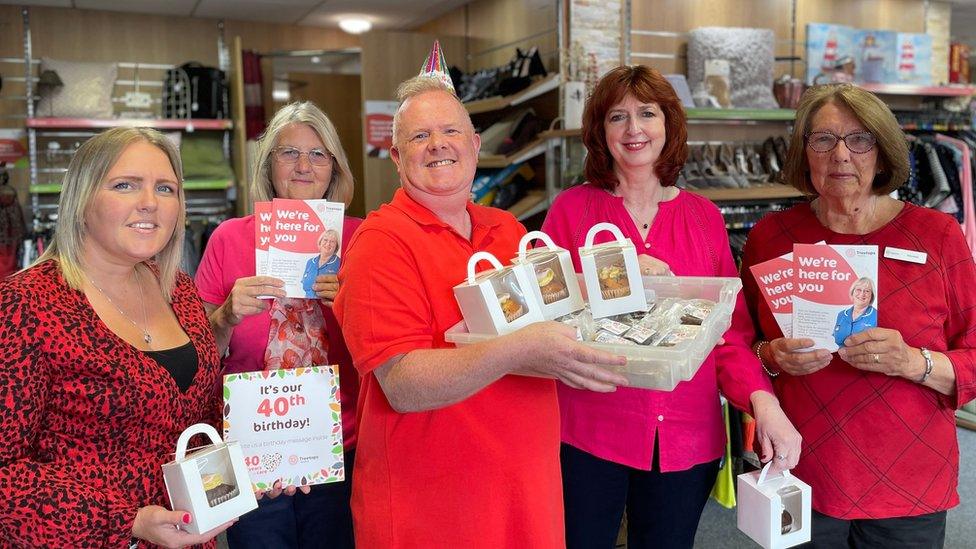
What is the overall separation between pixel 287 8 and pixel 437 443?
6938 millimetres

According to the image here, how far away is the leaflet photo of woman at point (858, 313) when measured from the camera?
66.1 inches

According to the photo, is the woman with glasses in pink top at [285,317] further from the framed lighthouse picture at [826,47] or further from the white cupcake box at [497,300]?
the framed lighthouse picture at [826,47]

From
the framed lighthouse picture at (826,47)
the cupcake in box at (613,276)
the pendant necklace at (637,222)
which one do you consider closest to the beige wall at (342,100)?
the framed lighthouse picture at (826,47)

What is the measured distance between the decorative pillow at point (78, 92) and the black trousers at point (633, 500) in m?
6.07

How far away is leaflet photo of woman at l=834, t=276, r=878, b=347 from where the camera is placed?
168 cm

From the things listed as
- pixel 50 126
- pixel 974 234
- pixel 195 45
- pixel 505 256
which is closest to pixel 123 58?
pixel 195 45

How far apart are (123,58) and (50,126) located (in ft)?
4.76

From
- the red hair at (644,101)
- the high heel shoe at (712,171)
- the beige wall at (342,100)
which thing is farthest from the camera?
the beige wall at (342,100)

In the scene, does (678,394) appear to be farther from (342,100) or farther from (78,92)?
(342,100)

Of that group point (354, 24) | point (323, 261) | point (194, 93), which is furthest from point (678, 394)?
point (354, 24)

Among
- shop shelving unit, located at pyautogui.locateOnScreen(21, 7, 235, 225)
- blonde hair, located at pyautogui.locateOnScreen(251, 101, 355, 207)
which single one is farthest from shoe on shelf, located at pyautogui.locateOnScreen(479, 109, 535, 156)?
blonde hair, located at pyautogui.locateOnScreen(251, 101, 355, 207)

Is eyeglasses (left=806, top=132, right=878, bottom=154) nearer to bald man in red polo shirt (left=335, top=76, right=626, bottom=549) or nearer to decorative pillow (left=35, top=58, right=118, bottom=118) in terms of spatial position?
bald man in red polo shirt (left=335, top=76, right=626, bottom=549)

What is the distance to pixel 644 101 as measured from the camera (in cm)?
211

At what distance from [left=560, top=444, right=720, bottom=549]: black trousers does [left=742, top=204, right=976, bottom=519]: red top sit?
328mm
